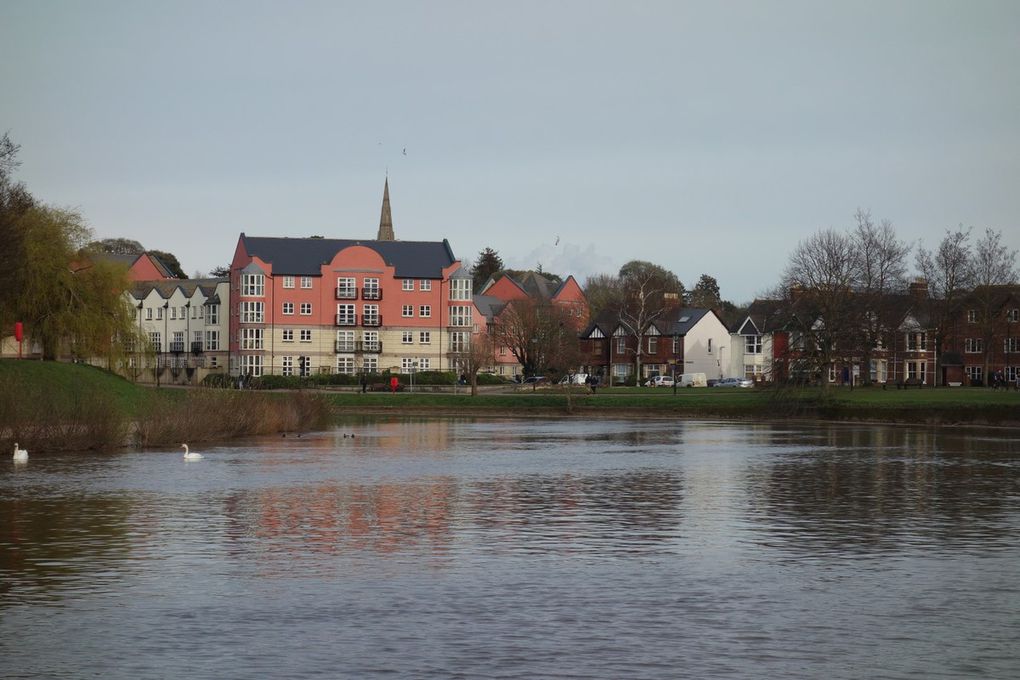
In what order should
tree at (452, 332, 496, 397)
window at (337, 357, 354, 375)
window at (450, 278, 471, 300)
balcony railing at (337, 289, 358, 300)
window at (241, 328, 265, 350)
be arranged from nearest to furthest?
1. tree at (452, 332, 496, 397)
2. window at (241, 328, 265, 350)
3. balcony railing at (337, 289, 358, 300)
4. window at (337, 357, 354, 375)
5. window at (450, 278, 471, 300)

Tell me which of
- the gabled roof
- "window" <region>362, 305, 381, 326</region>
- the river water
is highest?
the gabled roof

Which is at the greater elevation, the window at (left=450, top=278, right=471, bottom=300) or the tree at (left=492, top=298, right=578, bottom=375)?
the window at (left=450, top=278, right=471, bottom=300)

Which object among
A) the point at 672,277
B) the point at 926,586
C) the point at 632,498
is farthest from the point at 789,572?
the point at 672,277

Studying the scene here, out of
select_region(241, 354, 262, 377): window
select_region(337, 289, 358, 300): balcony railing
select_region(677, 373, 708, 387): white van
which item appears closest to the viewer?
select_region(241, 354, 262, 377): window

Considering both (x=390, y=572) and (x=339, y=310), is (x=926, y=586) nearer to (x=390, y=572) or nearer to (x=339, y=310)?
(x=390, y=572)

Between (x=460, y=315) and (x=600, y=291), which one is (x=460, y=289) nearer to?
(x=460, y=315)

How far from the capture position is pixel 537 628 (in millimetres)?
15719

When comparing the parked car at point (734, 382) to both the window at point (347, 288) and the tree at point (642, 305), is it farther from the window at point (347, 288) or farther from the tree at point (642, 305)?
the window at point (347, 288)

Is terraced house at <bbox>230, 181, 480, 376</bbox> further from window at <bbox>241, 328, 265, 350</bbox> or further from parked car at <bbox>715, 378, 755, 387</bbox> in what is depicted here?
parked car at <bbox>715, 378, 755, 387</bbox>

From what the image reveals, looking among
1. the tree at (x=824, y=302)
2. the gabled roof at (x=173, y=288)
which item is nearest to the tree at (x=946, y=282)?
the tree at (x=824, y=302)

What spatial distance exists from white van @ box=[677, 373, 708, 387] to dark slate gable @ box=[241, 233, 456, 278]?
88.8ft

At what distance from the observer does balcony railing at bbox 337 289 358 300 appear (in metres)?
128

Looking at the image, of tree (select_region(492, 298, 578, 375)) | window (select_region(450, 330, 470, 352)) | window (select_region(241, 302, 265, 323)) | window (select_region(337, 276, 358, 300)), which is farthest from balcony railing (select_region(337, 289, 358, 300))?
tree (select_region(492, 298, 578, 375))

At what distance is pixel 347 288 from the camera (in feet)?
420
